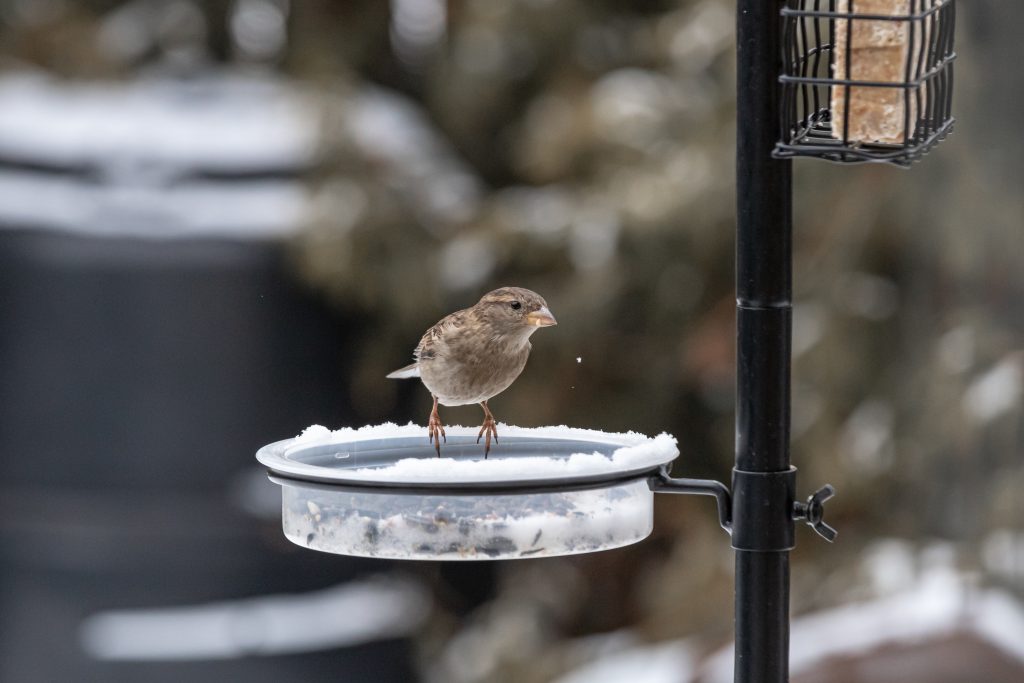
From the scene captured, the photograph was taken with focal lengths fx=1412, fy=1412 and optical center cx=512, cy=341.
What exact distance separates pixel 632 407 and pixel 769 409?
330 centimetres

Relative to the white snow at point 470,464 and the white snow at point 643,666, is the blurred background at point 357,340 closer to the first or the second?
the white snow at point 643,666

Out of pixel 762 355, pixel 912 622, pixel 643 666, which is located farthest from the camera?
pixel 643 666

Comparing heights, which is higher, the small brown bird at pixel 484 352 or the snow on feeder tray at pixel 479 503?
the small brown bird at pixel 484 352

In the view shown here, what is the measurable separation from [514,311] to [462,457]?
22 cm

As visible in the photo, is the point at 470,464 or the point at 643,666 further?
the point at 643,666

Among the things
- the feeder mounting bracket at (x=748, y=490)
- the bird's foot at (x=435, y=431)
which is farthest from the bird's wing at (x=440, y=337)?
the feeder mounting bracket at (x=748, y=490)

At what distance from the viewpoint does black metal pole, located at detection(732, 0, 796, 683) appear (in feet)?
5.11

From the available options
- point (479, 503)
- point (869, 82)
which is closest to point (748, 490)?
point (479, 503)

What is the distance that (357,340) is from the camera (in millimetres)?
4758

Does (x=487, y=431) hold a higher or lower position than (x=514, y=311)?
lower

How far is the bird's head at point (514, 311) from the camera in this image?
1987 millimetres

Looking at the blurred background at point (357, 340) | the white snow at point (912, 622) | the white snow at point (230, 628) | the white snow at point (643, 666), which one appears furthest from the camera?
the white snow at point (230, 628)

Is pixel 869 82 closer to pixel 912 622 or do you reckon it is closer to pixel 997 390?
pixel 997 390

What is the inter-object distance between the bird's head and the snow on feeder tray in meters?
0.32
